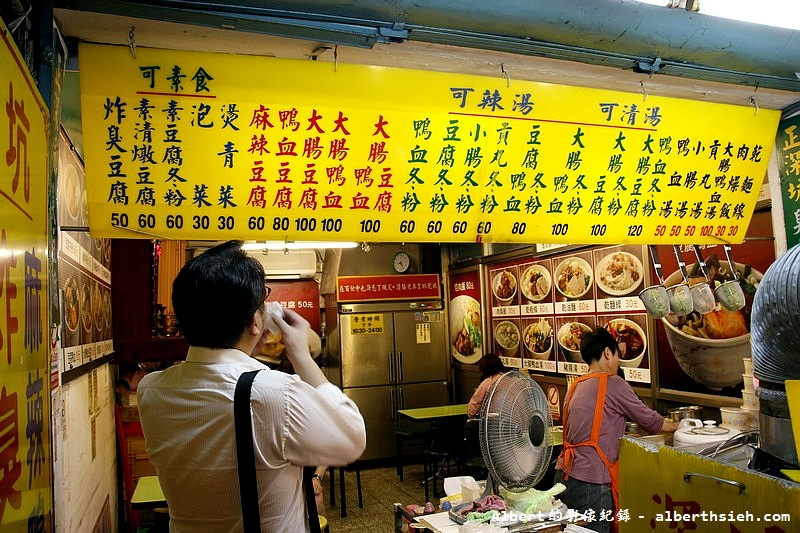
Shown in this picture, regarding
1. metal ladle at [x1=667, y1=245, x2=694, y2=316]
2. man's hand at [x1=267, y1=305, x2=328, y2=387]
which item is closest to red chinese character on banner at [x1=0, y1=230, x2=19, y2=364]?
man's hand at [x1=267, y1=305, x2=328, y2=387]

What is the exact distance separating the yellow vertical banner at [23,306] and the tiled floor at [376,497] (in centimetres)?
533

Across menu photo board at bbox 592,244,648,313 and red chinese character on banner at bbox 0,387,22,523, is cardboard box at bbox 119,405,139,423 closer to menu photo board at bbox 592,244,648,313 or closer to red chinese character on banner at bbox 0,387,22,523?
red chinese character on banner at bbox 0,387,22,523

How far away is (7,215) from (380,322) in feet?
26.9

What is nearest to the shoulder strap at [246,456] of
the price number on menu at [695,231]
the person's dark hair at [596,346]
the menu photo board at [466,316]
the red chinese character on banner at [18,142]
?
the red chinese character on banner at [18,142]

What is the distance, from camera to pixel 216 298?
1.60 m

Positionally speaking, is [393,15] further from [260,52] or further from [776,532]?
[776,532]

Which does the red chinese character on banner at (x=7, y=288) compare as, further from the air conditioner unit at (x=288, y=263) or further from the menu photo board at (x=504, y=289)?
the air conditioner unit at (x=288, y=263)

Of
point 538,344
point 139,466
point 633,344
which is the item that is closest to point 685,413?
point 633,344

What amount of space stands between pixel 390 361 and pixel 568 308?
3.40m

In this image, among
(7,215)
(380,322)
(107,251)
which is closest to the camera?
(7,215)

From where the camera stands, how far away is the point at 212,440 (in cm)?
155

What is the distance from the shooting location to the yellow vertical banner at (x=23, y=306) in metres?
1.21

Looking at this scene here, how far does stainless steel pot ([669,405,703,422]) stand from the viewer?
16.1 ft

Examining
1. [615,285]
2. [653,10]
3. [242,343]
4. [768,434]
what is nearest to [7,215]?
[242,343]
